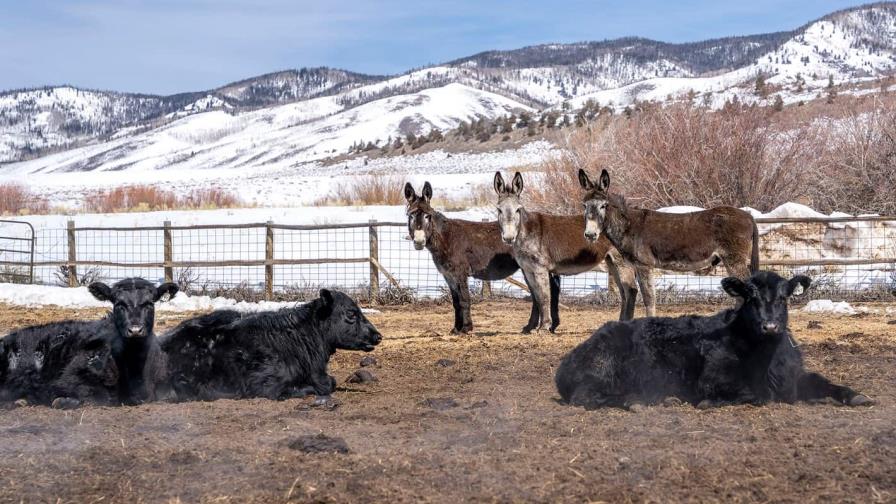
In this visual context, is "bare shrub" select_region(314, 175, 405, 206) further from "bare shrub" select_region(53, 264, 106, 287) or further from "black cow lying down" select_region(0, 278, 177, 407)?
"black cow lying down" select_region(0, 278, 177, 407)

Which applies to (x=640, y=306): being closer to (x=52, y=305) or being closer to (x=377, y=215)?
(x=52, y=305)

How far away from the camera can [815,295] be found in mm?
16375

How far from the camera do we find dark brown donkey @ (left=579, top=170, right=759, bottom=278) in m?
12.3

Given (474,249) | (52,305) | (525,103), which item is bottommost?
(52,305)

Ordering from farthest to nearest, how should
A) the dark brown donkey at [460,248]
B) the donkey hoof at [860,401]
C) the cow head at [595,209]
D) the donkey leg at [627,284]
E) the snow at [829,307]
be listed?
the snow at [829,307]
the dark brown donkey at [460,248]
the donkey leg at [627,284]
the cow head at [595,209]
the donkey hoof at [860,401]

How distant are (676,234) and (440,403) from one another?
5670mm

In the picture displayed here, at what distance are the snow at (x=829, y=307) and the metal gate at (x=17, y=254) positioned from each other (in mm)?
14658

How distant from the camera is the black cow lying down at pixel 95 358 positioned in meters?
7.87

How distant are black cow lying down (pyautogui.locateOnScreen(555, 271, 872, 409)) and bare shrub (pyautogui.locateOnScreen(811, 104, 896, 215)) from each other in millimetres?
16394

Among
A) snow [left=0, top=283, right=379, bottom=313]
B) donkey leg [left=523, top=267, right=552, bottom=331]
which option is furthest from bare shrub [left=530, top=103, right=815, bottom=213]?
donkey leg [left=523, top=267, right=552, bottom=331]

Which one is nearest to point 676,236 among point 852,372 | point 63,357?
point 852,372

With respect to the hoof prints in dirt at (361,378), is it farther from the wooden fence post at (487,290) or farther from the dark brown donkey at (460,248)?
the wooden fence post at (487,290)

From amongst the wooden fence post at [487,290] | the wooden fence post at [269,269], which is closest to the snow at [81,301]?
the wooden fence post at [269,269]

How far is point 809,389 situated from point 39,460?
5251 millimetres
